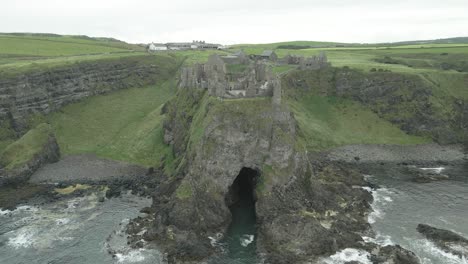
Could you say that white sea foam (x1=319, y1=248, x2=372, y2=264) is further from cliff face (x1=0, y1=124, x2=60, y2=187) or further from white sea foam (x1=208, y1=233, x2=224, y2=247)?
cliff face (x1=0, y1=124, x2=60, y2=187)

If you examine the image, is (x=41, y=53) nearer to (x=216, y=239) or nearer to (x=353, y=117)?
(x=353, y=117)

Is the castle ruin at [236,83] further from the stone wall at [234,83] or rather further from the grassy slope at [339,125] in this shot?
the grassy slope at [339,125]

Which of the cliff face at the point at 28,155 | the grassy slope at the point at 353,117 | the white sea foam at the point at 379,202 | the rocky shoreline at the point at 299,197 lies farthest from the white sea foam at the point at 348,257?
the cliff face at the point at 28,155

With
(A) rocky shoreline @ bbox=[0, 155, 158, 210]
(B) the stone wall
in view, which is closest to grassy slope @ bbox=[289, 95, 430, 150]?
(B) the stone wall

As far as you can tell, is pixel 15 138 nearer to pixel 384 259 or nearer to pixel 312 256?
pixel 312 256

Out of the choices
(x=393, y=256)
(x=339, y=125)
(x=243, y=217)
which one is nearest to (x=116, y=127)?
(x=243, y=217)
